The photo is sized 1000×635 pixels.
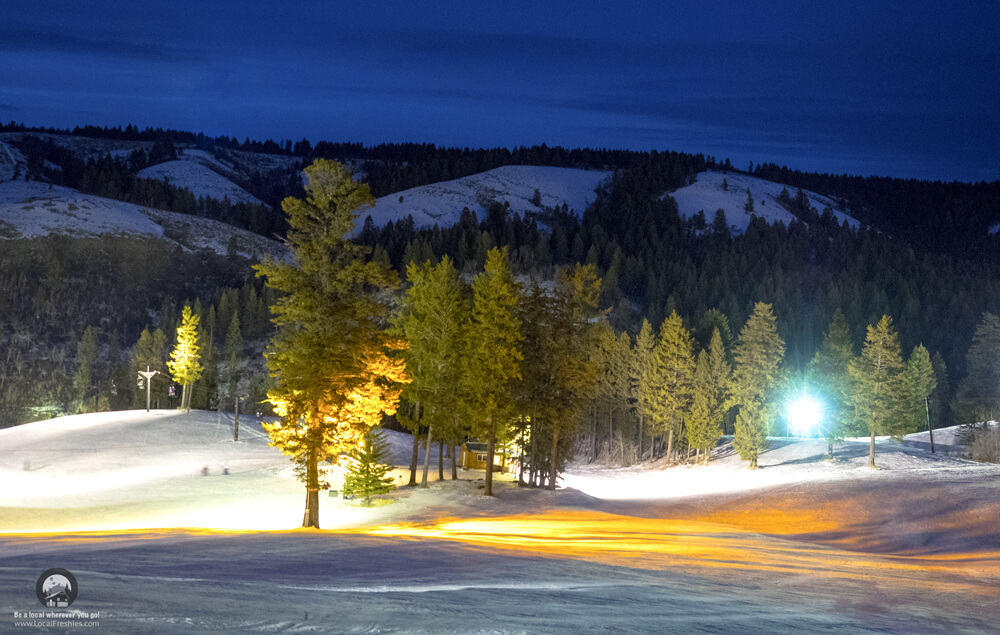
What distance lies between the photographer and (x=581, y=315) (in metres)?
39.2

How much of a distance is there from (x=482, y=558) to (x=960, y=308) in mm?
123996

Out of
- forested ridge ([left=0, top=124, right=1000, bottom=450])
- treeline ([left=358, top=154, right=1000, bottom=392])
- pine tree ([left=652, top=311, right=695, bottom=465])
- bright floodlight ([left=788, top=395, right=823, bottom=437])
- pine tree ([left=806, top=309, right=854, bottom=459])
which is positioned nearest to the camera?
A: pine tree ([left=806, top=309, right=854, bottom=459])

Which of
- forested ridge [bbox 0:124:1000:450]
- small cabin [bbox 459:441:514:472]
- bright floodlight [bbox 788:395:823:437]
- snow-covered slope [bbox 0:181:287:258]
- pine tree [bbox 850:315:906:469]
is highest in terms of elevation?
snow-covered slope [bbox 0:181:287:258]

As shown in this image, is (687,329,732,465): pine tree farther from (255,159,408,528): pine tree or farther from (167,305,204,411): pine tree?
(255,159,408,528): pine tree

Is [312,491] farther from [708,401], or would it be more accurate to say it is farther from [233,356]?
[233,356]

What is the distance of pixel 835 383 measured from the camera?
60.7 meters

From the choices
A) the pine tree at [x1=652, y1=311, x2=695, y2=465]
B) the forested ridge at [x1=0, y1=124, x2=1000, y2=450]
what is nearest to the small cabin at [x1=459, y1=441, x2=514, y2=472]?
the pine tree at [x1=652, y1=311, x2=695, y2=465]

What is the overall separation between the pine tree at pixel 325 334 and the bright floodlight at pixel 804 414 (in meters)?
55.3

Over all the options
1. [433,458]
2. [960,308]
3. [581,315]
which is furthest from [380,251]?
[581,315]

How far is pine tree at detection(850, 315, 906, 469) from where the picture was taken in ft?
171

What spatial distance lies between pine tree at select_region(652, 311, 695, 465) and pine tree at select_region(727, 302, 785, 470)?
526cm

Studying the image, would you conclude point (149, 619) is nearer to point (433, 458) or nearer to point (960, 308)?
point (433, 458)

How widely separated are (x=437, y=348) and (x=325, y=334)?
12.9 m

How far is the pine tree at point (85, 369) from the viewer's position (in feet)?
392
